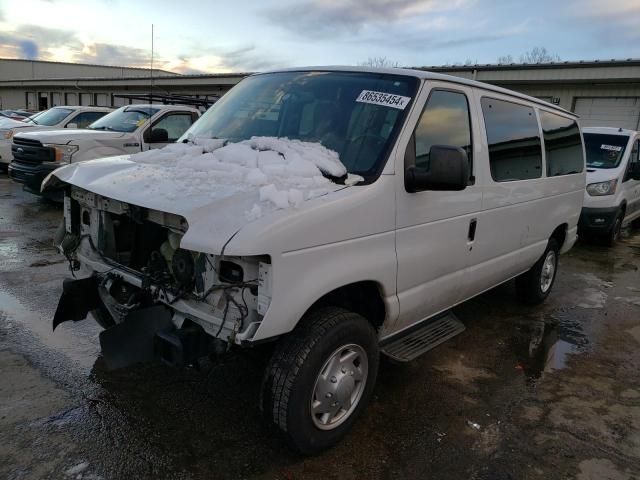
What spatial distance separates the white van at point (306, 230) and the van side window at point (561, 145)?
0.97m

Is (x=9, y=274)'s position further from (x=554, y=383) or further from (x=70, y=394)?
(x=554, y=383)

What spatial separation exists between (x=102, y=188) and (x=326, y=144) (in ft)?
4.53

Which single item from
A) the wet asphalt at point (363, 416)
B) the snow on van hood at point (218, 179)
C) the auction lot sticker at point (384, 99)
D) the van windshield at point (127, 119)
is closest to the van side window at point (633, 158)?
the wet asphalt at point (363, 416)

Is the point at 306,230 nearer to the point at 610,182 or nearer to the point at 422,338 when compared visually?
the point at 422,338

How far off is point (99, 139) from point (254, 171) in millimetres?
7335

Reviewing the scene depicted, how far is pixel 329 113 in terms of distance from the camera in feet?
11.1

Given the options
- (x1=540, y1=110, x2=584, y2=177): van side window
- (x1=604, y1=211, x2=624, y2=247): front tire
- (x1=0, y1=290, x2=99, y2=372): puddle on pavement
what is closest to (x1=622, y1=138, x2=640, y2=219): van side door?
(x1=604, y1=211, x2=624, y2=247): front tire

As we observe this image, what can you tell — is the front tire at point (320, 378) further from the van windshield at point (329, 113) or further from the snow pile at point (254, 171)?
the van windshield at point (329, 113)

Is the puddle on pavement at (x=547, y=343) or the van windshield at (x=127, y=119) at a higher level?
the van windshield at (x=127, y=119)

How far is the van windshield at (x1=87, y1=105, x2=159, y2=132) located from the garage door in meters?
13.5

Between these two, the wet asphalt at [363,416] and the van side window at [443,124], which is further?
the van side window at [443,124]

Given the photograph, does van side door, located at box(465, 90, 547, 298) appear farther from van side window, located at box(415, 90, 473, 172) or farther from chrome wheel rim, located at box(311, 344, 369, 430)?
chrome wheel rim, located at box(311, 344, 369, 430)

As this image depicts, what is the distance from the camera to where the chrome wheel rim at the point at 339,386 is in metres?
2.84

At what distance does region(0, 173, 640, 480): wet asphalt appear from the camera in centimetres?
285
